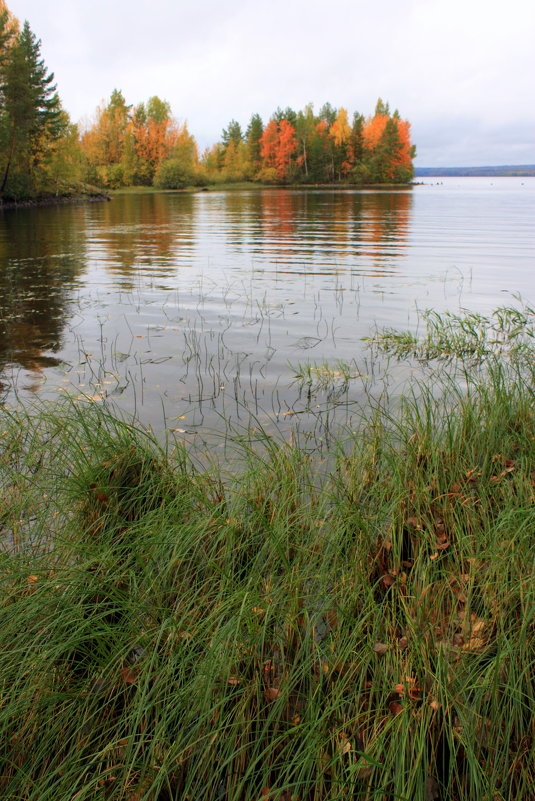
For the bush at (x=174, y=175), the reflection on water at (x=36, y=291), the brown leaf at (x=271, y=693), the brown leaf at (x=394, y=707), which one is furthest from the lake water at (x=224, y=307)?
the bush at (x=174, y=175)

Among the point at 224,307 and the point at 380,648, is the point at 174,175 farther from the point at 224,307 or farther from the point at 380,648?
the point at 380,648

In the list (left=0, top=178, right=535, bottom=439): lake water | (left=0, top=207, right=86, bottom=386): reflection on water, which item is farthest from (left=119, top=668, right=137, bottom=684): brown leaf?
(left=0, top=207, right=86, bottom=386): reflection on water

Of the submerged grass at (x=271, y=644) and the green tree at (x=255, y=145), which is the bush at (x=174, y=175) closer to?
the green tree at (x=255, y=145)

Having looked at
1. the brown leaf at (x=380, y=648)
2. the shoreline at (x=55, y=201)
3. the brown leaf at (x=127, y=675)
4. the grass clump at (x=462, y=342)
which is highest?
the shoreline at (x=55, y=201)

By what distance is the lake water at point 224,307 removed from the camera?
692 cm

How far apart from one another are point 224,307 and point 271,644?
10049 mm

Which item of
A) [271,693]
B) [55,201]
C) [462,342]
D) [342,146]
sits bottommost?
[271,693]

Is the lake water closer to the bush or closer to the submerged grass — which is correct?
the submerged grass

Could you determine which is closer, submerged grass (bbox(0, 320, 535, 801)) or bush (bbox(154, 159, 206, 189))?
submerged grass (bbox(0, 320, 535, 801))

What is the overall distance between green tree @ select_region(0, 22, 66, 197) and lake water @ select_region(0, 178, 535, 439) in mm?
25112

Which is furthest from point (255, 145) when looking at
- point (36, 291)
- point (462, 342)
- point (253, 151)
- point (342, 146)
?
point (462, 342)

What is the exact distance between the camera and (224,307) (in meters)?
12.0

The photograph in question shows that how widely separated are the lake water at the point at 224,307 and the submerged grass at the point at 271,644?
6.04 ft

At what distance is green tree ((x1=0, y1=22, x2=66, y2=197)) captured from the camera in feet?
149
